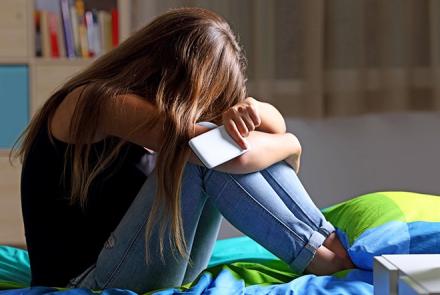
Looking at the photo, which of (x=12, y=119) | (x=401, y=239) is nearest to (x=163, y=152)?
(x=401, y=239)

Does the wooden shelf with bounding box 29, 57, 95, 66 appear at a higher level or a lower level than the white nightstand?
lower

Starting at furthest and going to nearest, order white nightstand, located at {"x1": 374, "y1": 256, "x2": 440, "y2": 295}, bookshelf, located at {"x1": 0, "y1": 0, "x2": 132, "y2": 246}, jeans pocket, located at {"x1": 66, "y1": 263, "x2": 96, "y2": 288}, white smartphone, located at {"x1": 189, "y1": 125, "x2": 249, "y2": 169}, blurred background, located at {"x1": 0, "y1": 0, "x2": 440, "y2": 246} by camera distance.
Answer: blurred background, located at {"x1": 0, "y1": 0, "x2": 440, "y2": 246} → bookshelf, located at {"x1": 0, "y1": 0, "x2": 132, "y2": 246} → jeans pocket, located at {"x1": 66, "y1": 263, "x2": 96, "y2": 288} → white smartphone, located at {"x1": 189, "y1": 125, "x2": 249, "y2": 169} → white nightstand, located at {"x1": 374, "y1": 256, "x2": 440, "y2": 295}

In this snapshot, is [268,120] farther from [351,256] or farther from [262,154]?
[351,256]

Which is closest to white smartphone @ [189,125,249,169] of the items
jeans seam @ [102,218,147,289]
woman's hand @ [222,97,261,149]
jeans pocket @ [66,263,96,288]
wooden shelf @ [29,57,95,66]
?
woman's hand @ [222,97,261,149]

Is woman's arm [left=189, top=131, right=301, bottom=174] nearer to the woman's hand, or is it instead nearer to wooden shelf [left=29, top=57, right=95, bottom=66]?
the woman's hand

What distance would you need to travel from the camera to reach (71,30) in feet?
9.18

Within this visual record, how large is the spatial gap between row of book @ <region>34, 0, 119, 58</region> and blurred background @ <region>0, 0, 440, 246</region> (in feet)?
0.29

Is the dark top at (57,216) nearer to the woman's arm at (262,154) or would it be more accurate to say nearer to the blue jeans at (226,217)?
the blue jeans at (226,217)

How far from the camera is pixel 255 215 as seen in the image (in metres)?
1.42

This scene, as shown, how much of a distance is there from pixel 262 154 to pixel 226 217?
130mm

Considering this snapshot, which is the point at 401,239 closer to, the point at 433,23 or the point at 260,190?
the point at 260,190

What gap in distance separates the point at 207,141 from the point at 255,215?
0.55 ft

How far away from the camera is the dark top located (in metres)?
1.54

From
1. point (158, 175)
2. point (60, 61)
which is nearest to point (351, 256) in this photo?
point (158, 175)
